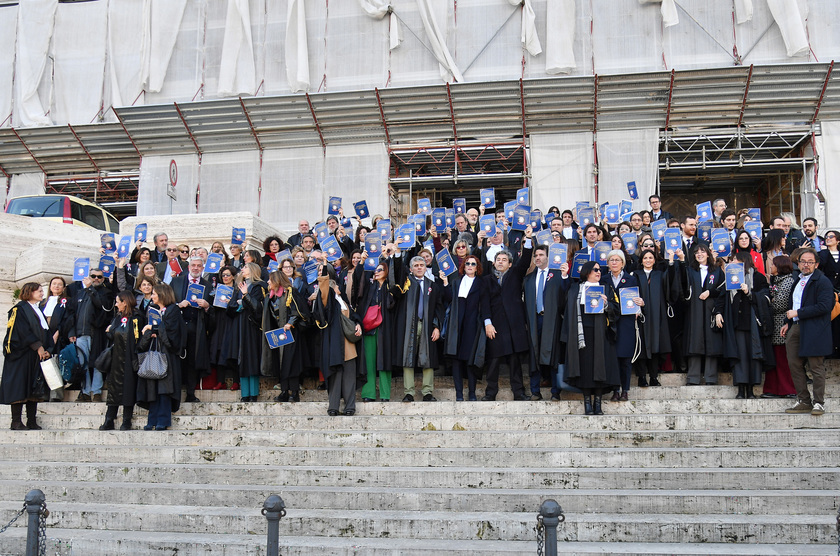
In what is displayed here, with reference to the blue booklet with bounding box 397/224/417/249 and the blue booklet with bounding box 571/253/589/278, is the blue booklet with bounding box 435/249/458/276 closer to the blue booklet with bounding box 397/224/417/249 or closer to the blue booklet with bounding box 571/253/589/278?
the blue booklet with bounding box 397/224/417/249

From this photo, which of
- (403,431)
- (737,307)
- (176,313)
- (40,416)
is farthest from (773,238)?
(40,416)

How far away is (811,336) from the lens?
27.2 feet

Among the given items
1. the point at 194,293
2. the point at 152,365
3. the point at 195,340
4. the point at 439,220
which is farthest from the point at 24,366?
the point at 439,220

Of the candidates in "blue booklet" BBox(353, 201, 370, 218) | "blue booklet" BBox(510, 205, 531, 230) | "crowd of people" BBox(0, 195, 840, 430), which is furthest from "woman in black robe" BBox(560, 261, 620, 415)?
"blue booklet" BBox(353, 201, 370, 218)

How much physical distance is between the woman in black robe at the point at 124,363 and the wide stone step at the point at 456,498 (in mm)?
1513

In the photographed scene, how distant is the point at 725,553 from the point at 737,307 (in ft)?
13.1

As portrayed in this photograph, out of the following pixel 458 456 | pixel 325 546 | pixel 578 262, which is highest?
pixel 578 262

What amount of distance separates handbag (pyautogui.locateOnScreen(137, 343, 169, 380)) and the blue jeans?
1.54 meters

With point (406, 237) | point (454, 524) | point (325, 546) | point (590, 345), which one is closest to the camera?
point (325, 546)

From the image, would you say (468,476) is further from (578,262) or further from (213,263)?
(213,263)

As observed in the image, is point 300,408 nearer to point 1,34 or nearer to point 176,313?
point 176,313

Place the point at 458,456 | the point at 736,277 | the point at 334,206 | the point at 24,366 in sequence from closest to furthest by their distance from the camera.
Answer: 1. the point at 458,456
2. the point at 736,277
3. the point at 24,366
4. the point at 334,206

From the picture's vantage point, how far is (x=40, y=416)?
979 centimetres

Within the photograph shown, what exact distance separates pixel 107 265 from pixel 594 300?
253 inches
